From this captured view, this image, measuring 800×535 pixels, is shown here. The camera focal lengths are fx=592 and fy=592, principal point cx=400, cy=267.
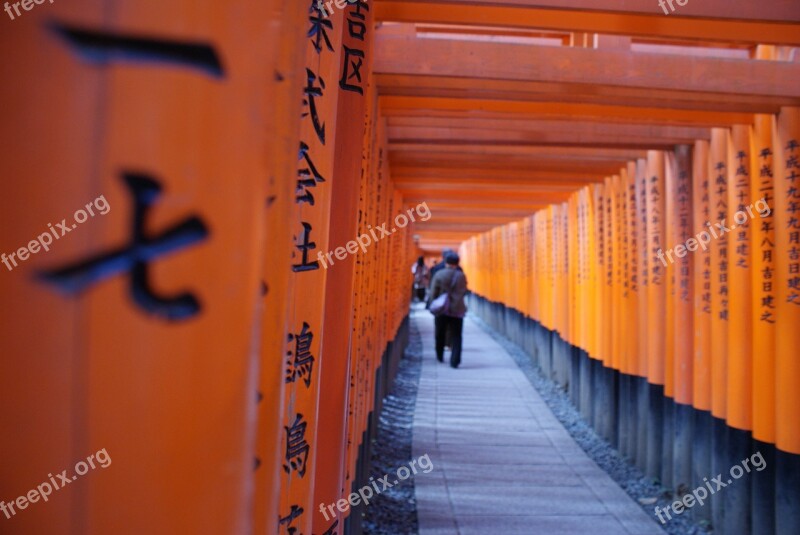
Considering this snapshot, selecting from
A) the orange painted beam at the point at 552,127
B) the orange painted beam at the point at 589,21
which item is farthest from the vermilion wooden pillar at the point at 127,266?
the orange painted beam at the point at 552,127

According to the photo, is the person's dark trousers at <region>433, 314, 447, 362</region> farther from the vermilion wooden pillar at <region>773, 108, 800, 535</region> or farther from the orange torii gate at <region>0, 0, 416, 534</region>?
the orange torii gate at <region>0, 0, 416, 534</region>

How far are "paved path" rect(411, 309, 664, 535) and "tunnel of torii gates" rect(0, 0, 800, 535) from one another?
71 centimetres

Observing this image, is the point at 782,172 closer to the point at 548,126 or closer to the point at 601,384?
the point at 548,126

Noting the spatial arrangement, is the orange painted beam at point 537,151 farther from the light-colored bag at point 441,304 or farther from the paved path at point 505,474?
the light-colored bag at point 441,304

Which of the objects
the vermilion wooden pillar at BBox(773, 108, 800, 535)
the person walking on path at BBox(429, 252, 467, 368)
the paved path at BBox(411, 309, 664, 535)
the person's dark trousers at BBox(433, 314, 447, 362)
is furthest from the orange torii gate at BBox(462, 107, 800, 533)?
the person's dark trousers at BBox(433, 314, 447, 362)

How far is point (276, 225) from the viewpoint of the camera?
0.84 m

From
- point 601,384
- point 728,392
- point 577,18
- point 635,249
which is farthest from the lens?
point 601,384

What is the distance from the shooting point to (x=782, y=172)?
3680mm

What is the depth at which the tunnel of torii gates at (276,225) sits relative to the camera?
63 centimetres

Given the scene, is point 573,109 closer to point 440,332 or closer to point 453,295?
point 453,295

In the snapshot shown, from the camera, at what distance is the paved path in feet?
15.1

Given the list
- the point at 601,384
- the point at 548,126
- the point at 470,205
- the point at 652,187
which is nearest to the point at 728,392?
the point at 652,187

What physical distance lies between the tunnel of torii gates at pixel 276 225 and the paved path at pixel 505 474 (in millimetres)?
706

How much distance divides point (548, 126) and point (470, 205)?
20.3 ft
